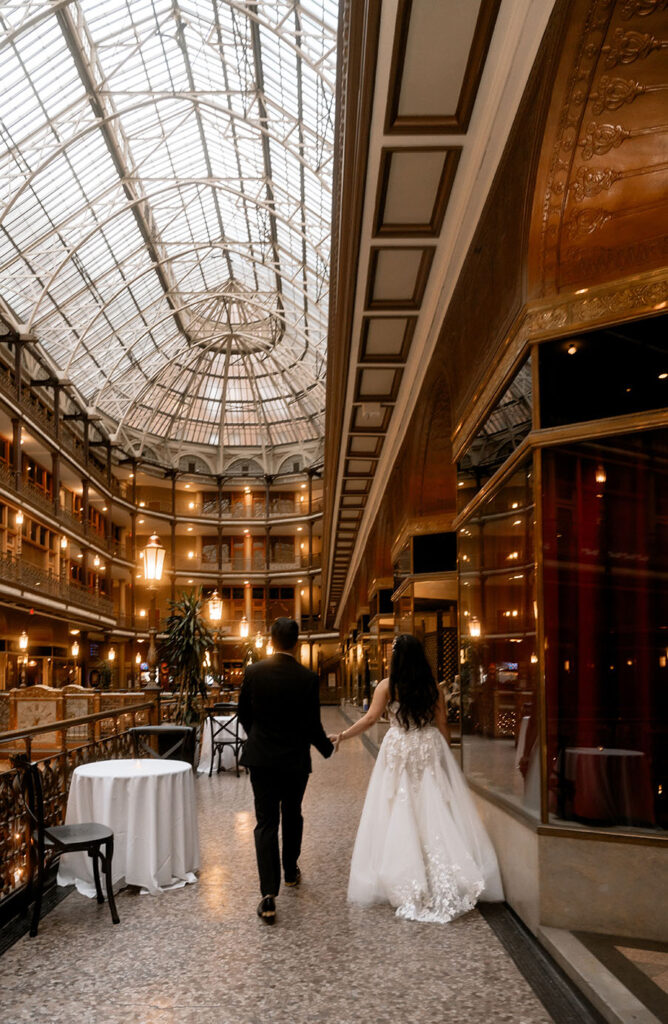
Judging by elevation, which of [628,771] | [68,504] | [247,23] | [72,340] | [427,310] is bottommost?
[628,771]

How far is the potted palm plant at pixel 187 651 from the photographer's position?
13.6 m

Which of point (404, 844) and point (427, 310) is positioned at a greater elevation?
point (427, 310)

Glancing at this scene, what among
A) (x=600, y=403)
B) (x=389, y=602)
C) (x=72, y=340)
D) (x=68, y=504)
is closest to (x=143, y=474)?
(x=68, y=504)

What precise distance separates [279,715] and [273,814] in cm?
53

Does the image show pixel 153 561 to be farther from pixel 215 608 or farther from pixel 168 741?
pixel 215 608

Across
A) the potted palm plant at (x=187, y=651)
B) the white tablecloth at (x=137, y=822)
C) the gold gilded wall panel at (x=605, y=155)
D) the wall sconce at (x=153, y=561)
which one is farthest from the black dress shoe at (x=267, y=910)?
the potted palm plant at (x=187, y=651)

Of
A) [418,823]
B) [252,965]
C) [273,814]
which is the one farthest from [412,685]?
[252,965]

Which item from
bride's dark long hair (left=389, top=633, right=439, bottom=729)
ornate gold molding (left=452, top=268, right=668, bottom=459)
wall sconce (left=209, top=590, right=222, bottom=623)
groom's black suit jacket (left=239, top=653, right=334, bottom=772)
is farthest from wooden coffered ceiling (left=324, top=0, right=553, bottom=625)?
wall sconce (left=209, top=590, right=222, bottom=623)

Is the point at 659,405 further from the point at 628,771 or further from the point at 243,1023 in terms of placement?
the point at 243,1023

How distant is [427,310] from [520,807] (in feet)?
13.6

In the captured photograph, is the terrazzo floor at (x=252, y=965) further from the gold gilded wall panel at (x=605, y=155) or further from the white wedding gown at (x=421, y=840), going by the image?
the gold gilded wall panel at (x=605, y=155)

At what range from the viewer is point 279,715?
16.1 feet

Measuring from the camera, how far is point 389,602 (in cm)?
1545

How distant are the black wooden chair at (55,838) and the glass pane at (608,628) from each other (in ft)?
7.82
